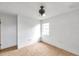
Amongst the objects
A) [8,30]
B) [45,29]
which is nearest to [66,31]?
[45,29]

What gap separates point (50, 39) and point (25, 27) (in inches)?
66.7

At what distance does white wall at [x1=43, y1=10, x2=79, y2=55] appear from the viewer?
2.85 metres

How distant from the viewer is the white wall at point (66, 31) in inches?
112

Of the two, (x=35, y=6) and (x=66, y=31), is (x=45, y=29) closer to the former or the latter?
(x=66, y=31)

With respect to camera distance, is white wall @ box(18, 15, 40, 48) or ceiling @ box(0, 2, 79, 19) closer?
ceiling @ box(0, 2, 79, 19)

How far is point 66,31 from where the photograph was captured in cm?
326

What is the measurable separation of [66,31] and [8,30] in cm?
283

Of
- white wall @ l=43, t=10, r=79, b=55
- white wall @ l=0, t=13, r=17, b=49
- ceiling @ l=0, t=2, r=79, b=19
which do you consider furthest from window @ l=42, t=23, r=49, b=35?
ceiling @ l=0, t=2, r=79, b=19

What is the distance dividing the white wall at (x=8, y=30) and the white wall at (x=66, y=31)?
2.16 meters

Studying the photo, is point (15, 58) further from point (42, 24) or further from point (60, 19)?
point (42, 24)

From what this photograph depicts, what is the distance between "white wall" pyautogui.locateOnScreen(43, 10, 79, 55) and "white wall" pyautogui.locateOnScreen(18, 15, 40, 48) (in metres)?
1.20

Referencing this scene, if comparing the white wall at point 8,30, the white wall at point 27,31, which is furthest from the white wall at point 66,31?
the white wall at point 8,30

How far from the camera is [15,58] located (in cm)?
48

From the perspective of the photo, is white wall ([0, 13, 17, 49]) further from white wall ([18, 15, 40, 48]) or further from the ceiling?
the ceiling
